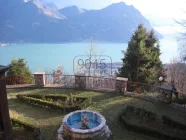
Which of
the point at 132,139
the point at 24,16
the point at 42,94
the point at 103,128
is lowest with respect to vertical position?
the point at 132,139

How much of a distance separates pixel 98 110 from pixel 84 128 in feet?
8.89

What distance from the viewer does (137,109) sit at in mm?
10055

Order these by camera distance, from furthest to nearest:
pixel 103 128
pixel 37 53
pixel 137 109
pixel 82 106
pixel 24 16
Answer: pixel 24 16
pixel 37 53
pixel 82 106
pixel 137 109
pixel 103 128

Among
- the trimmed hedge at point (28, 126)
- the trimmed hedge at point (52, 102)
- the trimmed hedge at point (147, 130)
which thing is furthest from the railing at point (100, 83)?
the trimmed hedge at point (28, 126)

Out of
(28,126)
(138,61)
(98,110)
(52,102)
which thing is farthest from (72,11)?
(28,126)

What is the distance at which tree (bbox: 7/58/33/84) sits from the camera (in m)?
15.4

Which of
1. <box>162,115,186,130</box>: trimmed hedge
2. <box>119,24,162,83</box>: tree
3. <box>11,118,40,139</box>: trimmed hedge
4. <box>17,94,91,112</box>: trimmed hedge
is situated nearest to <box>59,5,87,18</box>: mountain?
<box>119,24,162,83</box>: tree

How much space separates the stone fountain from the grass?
0.51 m

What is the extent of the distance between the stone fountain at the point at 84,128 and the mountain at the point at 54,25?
120 m

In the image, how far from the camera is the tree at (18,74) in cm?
1541

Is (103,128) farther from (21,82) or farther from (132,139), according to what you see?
(21,82)

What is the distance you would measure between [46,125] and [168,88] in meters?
7.12

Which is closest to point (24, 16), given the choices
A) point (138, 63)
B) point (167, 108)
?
point (138, 63)

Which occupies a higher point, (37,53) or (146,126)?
(37,53)
